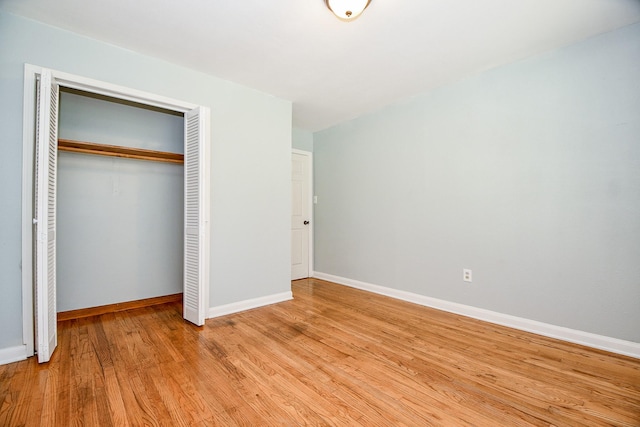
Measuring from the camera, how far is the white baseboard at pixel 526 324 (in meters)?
2.22

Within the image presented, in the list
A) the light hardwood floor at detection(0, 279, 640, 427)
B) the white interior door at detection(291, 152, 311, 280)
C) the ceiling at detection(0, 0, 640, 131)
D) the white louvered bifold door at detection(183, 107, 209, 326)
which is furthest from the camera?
the white interior door at detection(291, 152, 311, 280)

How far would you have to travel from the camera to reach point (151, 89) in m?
2.69

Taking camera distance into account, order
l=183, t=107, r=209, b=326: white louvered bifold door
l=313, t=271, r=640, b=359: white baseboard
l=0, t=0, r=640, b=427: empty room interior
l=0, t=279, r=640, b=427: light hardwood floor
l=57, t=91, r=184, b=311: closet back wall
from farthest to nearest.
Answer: l=57, t=91, r=184, b=311: closet back wall, l=183, t=107, r=209, b=326: white louvered bifold door, l=313, t=271, r=640, b=359: white baseboard, l=0, t=0, r=640, b=427: empty room interior, l=0, t=279, r=640, b=427: light hardwood floor

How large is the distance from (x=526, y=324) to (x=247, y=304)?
9.08ft

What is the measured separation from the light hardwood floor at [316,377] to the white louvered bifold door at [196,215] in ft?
0.83

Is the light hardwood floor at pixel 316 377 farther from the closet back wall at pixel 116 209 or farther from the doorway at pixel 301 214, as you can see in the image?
the doorway at pixel 301 214

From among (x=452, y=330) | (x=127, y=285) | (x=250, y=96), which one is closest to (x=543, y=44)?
(x=452, y=330)

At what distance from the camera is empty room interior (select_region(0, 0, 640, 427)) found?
1.83m

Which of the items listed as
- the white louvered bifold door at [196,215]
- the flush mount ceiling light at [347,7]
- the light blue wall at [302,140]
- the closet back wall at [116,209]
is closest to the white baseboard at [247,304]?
the white louvered bifold door at [196,215]

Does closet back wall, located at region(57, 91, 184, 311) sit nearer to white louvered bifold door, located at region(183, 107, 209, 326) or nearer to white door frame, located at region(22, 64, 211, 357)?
white louvered bifold door, located at region(183, 107, 209, 326)

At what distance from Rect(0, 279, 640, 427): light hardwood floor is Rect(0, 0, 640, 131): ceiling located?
248 centimetres

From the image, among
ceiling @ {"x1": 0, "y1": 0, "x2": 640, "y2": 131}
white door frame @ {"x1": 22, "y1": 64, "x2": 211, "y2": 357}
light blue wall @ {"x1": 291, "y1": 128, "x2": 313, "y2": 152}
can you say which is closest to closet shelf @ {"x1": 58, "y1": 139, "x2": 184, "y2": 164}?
white door frame @ {"x1": 22, "y1": 64, "x2": 211, "y2": 357}

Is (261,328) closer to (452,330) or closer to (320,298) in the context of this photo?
(320,298)

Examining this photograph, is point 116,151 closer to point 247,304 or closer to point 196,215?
point 196,215
